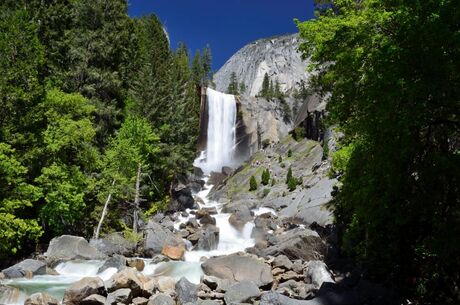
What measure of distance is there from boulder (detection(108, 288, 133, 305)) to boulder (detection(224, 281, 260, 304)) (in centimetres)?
368

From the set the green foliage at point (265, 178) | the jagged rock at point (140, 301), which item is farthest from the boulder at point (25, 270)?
the green foliage at point (265, 178)

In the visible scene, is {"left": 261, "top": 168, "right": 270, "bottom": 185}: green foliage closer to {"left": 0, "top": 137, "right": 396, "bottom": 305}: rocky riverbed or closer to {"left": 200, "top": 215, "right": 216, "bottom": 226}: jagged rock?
{"left": 0, "top": 137, "right": 396, "bottom": 305}: rocky riverbed

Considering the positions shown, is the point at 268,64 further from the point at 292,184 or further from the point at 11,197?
the point at 11,197

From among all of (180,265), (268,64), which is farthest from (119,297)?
(268,64)

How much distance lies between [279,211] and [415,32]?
35.7 m

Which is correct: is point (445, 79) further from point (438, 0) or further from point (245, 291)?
point (245, 291)

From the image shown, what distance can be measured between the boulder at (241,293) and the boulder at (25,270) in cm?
977

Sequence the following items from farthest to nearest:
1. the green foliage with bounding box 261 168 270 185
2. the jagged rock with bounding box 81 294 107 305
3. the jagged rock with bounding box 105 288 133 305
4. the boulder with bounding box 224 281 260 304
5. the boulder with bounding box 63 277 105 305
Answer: the green foliage with bounding box 261 168 270 185 → the boulder with bounding box 224 281 260 304 → the boulder with bounding box 63 277 105 305 → the jagged rock with bounding box 105 288 133 305 → the jagged rock with bounding box 81 294 107 305

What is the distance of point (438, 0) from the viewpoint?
8.62m

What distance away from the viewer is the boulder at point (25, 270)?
61.7 ft

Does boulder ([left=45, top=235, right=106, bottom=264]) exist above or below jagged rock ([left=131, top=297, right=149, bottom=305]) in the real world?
above

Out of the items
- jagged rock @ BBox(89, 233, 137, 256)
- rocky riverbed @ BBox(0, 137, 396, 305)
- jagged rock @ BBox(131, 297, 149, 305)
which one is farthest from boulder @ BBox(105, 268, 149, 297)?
jagged rock @ BBox(89, 233, 137, 256)

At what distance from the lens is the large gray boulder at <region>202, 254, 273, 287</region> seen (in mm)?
18438

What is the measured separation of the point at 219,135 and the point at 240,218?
40045 mm
